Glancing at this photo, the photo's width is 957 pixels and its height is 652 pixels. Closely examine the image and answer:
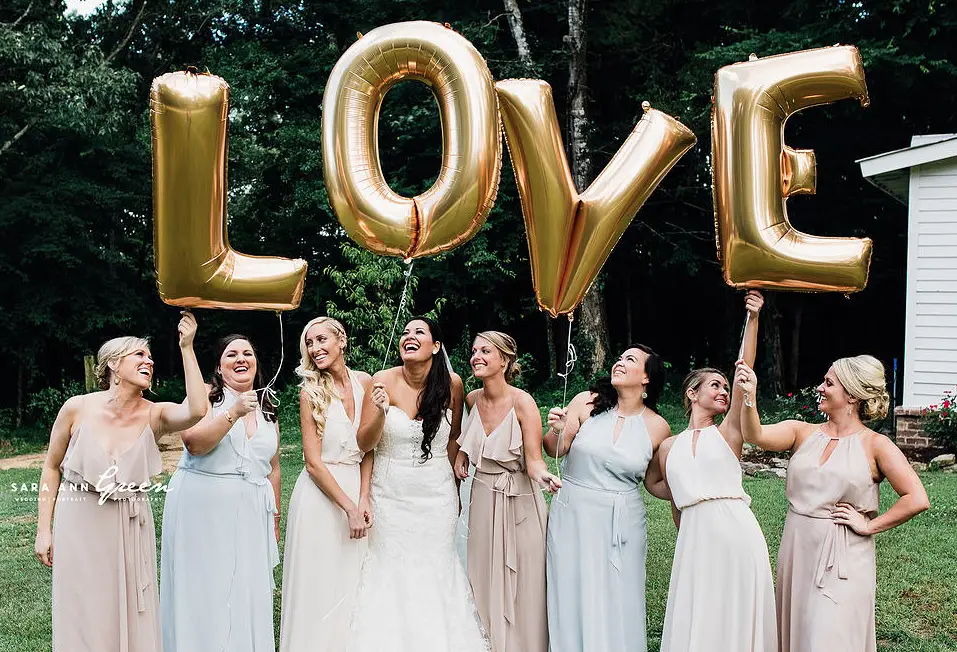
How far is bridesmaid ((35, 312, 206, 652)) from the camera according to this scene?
4277 millimetres

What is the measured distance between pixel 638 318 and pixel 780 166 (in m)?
18.4

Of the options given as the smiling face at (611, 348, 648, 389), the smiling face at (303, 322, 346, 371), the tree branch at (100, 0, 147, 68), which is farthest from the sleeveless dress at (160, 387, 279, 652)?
the tree branch at (100, 0, 147, 68)

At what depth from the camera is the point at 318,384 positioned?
5000mm

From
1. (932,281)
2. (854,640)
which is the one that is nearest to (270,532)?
(854,640)

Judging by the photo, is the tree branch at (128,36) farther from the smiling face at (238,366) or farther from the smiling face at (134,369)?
the smiling face at (134,369)

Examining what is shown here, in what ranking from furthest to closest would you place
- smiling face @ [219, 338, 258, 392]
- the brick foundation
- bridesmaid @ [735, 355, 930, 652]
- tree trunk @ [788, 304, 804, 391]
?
tree trunk @ [788, 304, 804, 391]
the brick foundation
smiling face @ [219, 338, 258, 392]
bridesmaid @ [735, 355, 930, 652]

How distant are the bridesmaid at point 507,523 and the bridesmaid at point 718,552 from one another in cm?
74

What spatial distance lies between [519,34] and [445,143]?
1232 cm

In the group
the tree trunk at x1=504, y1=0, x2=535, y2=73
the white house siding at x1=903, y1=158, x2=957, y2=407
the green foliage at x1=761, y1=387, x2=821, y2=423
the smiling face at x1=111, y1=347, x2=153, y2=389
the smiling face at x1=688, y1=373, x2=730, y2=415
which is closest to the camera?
the smiling face at x1=111, y1=347, x2=153, y2=389

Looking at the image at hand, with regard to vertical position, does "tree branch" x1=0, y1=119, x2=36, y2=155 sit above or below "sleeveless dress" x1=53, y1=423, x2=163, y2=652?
above

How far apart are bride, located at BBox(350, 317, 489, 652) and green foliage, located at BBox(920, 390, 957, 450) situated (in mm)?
8275

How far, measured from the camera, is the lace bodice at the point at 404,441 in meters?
4.90

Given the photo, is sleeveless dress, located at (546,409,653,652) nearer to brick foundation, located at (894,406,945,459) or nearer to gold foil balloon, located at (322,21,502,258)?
gold foil balloon, located at (322,21,502,258)

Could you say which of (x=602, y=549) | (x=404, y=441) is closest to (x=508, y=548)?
(x=602, y=549)
